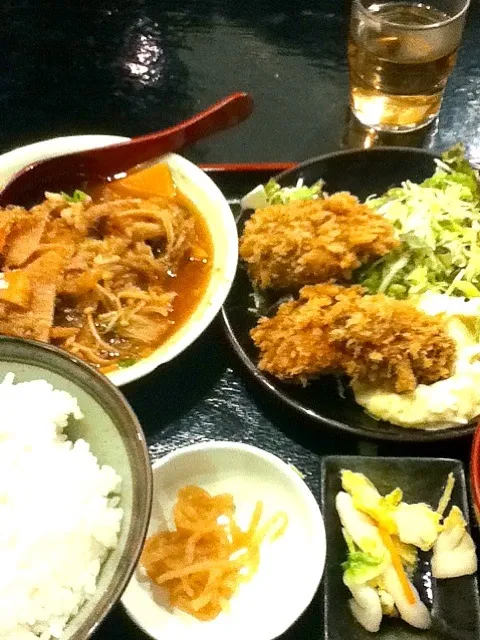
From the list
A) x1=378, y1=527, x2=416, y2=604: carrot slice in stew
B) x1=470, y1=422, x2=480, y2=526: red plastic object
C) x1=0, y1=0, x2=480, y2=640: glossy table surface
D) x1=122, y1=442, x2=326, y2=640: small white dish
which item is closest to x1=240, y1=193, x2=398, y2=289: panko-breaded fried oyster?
x1=0, y1=0, x2=480, y2=640: glossy table surface

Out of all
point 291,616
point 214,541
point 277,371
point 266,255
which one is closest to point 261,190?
point 266,255

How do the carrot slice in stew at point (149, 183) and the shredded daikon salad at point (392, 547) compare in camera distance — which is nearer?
the shredded daikon salad at point (392, 547)

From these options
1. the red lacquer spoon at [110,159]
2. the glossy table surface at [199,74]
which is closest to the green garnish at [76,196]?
the red lacquer spoon at [110,159]

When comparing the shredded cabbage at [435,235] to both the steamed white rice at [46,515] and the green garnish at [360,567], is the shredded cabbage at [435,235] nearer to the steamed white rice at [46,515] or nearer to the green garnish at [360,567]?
the green garnish at [360,567]

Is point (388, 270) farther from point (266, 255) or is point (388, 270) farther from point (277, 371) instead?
point (277, 371)

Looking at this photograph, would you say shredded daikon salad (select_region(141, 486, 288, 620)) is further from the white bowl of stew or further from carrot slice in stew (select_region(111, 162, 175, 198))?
carrot slice in stew (select_region(111, 162, 175, 198))

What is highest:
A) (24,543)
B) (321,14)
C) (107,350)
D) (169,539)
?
(321,14)
